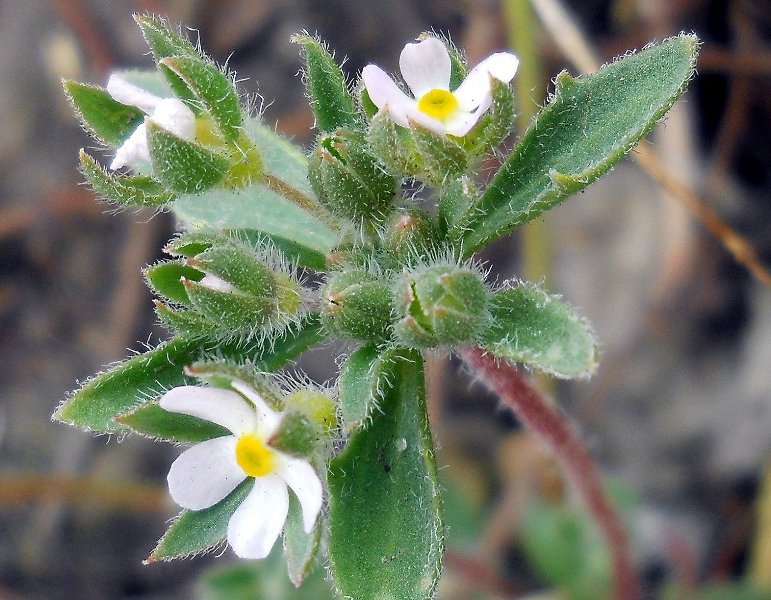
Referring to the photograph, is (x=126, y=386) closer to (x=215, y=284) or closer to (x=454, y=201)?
(x=215, y=284)

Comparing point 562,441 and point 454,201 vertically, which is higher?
point 454,201

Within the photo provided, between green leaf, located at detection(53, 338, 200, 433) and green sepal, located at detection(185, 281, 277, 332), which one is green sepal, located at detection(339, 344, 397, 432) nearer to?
green sepal, located at detection(185, 281, 277, 332)

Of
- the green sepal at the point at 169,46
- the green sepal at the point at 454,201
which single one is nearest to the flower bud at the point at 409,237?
the green sepal at the point at 454,201

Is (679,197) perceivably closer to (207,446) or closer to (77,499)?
(207,446)

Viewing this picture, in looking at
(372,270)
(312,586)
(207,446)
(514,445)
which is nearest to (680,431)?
(514,445)

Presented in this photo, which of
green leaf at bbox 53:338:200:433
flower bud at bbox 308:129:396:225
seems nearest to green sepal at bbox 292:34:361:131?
flower bud at bbox 308:129:396:225

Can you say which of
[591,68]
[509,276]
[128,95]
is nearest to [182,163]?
[128,95]

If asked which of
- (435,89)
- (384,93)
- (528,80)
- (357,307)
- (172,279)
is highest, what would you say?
(528,80)

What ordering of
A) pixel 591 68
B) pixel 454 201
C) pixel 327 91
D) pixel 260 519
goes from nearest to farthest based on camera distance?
pixel 260 519, pixel 454 201, pixel 327 91, pixel 591 68

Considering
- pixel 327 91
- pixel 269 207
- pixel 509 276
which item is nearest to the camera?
pixel 327 91

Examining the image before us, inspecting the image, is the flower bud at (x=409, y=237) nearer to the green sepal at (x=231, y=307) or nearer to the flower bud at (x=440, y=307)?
the flower bud at (x=440, y=307)
